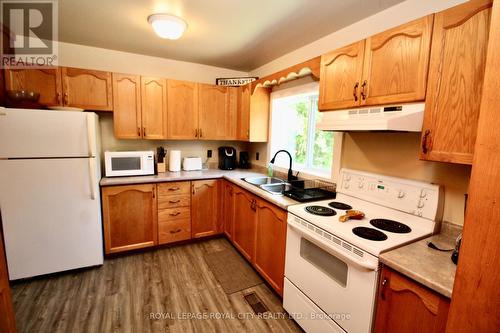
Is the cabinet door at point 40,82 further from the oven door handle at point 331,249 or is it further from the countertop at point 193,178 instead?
the oven door handle at point 331,249

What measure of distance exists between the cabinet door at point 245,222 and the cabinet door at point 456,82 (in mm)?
1454

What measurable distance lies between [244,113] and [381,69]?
6.09ft

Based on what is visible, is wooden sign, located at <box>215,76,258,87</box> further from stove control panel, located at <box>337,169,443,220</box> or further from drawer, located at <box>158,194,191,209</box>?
stove control panel, located at <box>337,169,443,220</box>

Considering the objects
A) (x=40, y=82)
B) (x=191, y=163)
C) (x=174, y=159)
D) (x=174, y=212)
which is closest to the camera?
(x=40, y=82)

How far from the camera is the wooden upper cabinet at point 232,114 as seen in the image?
312 centimetres

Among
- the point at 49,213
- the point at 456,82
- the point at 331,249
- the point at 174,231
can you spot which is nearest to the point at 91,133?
the point at 49,213

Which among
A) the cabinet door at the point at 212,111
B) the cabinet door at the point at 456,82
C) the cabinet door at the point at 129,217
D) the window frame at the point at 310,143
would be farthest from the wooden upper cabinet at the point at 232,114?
the cabinet door at the point at 456,82

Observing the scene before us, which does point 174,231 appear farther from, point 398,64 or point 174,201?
point 398,64

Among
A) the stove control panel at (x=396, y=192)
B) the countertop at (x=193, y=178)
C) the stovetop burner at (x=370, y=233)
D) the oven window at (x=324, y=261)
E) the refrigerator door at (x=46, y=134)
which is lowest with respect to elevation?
the oven window at (x=324, y=261)

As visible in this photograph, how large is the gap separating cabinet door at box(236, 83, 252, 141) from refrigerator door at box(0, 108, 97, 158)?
5.42ft

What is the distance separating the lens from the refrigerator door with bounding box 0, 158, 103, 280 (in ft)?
6.34

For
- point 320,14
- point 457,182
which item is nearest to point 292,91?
point 320,14

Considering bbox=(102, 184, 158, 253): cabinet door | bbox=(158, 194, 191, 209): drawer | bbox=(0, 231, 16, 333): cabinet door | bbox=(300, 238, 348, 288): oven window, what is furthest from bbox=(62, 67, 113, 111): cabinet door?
bbox=(300, 238, 348, 288): oven window

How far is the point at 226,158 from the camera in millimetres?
3277
